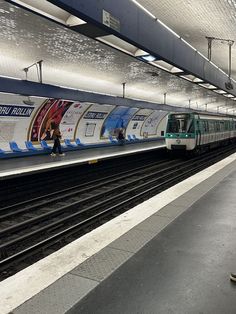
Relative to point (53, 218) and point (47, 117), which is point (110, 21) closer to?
point (53, 218)

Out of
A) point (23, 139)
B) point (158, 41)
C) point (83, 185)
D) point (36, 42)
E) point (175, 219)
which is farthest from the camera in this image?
point (23, 139)

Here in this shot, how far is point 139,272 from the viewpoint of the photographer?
321cm

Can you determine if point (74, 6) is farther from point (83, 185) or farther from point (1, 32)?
point (83, 185)

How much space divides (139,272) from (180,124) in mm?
15733

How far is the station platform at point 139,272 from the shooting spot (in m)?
2.66

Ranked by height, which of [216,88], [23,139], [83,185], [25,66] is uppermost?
[25,66]

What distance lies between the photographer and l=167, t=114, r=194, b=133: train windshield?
59.0ft

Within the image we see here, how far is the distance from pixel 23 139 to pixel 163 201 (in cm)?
995

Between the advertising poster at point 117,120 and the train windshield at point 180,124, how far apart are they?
10.2 feet

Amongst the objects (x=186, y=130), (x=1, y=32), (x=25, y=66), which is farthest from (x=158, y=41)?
(x=186, y=130)

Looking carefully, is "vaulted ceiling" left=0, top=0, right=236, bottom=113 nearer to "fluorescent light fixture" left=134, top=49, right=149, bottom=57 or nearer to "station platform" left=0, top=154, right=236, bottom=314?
"fluorescent light fixture" left=134, top=49, right=149, bottom=57

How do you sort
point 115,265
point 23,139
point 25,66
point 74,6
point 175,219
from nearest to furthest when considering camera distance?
point 115,265, point 74,6, point 175,219, point 25,66, point 23,139

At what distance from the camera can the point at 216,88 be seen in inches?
405

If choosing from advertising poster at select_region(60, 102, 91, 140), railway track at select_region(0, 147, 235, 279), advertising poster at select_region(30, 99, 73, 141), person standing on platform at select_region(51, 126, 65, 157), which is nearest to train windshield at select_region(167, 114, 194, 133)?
advertising poster at select_region(60, 102, 91, 140)
